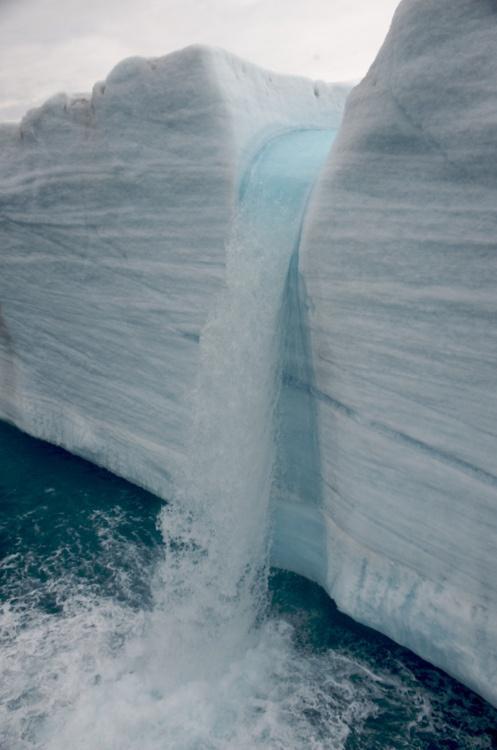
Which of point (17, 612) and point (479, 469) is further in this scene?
point (17, 612)

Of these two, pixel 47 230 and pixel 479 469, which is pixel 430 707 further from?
pixel 47 230

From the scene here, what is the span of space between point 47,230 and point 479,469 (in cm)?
366

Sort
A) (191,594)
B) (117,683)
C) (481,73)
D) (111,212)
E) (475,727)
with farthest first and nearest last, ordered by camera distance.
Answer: (111,212) < (191,594) < (117,683) < (475,727) < (481,73)

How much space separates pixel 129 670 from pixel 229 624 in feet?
1.89

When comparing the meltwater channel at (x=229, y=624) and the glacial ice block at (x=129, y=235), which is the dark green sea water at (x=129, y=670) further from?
the glacial ice block at (x=129, y=235)

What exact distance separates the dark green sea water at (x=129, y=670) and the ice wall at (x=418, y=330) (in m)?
0.23

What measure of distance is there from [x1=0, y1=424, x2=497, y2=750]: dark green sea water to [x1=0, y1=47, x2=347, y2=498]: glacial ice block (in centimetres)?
78

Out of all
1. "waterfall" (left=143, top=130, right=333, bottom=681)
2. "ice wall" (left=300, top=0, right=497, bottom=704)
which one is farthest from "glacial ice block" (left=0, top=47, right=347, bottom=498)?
"ice wall" (left=300, top=0, right=497, bottom=704)

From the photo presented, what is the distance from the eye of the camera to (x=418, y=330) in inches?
100

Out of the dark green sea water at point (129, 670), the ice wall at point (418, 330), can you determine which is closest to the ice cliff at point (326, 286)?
the ice wall at point (418, 330)

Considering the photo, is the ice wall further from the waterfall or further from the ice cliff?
the waterfall

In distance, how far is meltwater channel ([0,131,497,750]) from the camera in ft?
8.78

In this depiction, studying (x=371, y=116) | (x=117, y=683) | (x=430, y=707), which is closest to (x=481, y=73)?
(x=371, y=116)

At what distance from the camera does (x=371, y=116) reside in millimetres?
2551
